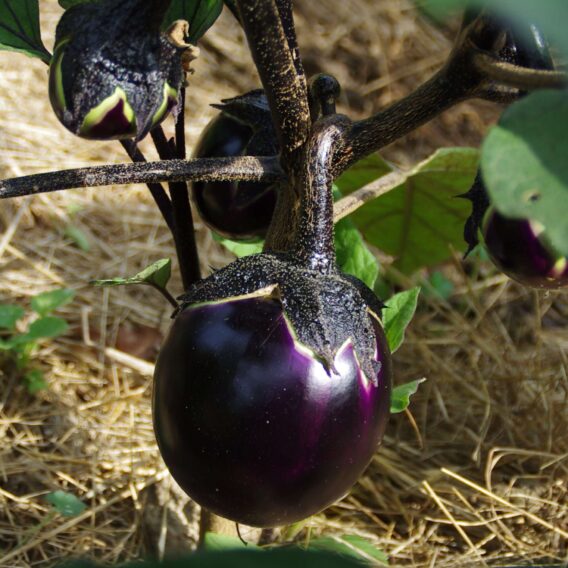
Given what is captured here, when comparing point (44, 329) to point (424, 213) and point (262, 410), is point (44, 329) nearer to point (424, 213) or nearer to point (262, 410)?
point (424, 213)

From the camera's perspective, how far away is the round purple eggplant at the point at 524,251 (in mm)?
560

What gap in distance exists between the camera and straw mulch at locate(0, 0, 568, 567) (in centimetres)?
99

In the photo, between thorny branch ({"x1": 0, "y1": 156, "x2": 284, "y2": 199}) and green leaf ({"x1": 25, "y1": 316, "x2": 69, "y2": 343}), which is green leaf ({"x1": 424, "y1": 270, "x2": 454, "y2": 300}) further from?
thorny branch ({"x1": 0, "y1": 156, "x2": 284, "y2": 199})

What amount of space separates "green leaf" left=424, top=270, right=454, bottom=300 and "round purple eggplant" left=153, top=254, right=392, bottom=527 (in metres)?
0.88

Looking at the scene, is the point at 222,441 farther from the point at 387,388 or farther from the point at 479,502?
the point at 479,502

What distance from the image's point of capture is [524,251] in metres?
0.57

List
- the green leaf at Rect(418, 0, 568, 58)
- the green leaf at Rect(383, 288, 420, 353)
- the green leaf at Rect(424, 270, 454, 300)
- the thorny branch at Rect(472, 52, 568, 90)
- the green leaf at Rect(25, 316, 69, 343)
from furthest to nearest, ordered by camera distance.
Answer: the green leaf at Rect(424, 270, 454, 300), the green leaf at Rect(25, 316, 69, 343), the green leaf at Rect(383, 288, 420, 353), the thorny branch at Rect(472, 52, 568, 90), the green leaf at Rect(418, 0, 568, 58)

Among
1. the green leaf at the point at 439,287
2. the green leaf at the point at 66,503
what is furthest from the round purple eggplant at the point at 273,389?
the green leaf at the point at 439,287

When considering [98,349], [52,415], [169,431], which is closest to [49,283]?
[98,349]

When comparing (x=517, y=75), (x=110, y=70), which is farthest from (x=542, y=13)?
(x=110, y=70)

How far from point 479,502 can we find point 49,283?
732 millimetres

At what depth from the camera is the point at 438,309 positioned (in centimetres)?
132

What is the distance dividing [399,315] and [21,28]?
416mm

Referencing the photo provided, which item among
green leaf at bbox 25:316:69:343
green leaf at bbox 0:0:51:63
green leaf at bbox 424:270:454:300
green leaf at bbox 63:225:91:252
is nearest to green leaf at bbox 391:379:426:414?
green leaf at bbox 0:0:51:63
